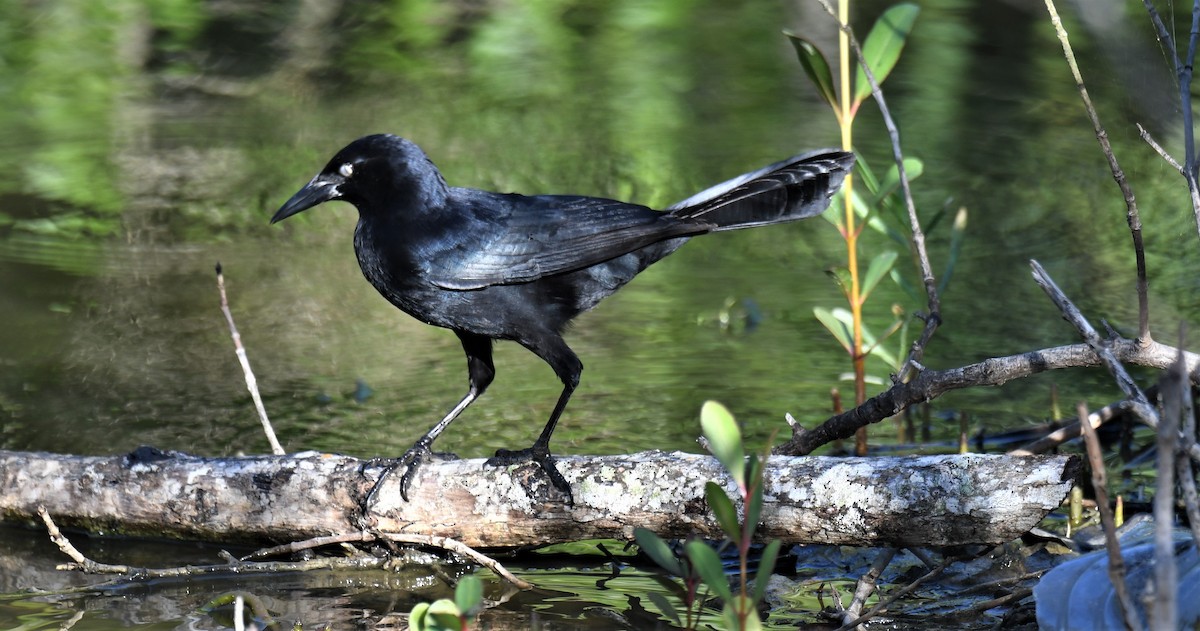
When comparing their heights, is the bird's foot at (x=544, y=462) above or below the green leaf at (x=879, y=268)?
below

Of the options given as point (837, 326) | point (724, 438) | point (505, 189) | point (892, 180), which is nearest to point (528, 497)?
point (724, 438)

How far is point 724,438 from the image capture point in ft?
8.83

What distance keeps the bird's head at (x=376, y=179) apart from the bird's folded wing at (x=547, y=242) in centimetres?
26

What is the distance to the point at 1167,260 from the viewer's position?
6.87 m

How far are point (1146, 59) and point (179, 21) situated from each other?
37.6 ft

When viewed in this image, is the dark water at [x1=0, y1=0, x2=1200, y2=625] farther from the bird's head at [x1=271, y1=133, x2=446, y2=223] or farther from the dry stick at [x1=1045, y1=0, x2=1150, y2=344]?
the bird's head at [x1=271, y1=133, x2=446, y2=223]

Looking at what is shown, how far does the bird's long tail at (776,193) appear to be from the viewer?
4.10 meters

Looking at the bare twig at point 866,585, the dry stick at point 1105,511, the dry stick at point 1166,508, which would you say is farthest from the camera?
the bare twig at point 866,585

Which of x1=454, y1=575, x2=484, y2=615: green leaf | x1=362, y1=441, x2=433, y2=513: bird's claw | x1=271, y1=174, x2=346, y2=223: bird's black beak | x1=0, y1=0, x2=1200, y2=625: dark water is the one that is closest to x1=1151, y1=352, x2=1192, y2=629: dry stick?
x1=0, y1=0, x2=1200, y2=625: dark water

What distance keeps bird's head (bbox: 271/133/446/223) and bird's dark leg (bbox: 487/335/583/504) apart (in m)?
0.62

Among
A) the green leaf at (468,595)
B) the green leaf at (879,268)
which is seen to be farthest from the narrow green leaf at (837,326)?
the green leaf at (468,595)

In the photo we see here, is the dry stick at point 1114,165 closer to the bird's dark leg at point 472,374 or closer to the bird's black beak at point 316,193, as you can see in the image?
the bird's dark leg at point 472,374

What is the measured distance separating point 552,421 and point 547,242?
56cm

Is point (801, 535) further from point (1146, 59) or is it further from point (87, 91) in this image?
point (87, 91)
